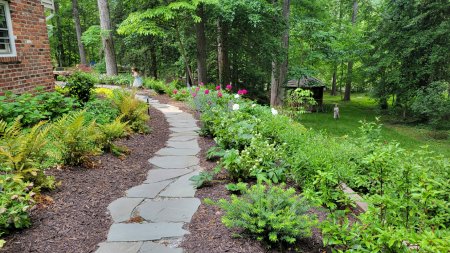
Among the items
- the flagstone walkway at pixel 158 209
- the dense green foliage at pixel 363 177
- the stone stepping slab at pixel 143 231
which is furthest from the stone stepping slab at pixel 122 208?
the dense green foliage at pixel 363 177

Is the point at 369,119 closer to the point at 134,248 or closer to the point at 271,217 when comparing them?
the point at 271,217

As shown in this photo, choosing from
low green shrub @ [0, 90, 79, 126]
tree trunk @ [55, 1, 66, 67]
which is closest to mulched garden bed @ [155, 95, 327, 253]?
low green shrub @ [0, 90, 79, 126]

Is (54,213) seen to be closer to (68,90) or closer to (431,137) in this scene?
(68,90)

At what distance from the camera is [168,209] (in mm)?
2797

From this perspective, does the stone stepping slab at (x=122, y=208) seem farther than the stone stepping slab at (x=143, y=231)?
Yes

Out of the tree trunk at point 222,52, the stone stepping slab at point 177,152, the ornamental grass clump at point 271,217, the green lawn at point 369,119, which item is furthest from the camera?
the green lawn at point 369,119

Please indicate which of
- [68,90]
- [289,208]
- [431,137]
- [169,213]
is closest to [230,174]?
[169,213]

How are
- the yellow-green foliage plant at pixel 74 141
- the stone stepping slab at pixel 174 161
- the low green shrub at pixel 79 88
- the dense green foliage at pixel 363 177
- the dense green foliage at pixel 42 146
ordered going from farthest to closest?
1. the low green shrub at pixel 79 88
2. the stone stepping slab at pixel 174 161
3. the yellow-green foliage plant at pixel 74 141
4. the dense green foliage at pixel 42 146
5. the dense green foliage at pixel 363 177

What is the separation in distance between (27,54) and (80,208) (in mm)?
4612

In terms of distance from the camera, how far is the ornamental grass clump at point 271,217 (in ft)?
6.59

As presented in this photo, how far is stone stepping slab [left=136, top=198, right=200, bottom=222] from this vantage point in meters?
2.63

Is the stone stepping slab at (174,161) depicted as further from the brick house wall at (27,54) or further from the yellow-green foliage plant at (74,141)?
the brick house wall at (27,54)

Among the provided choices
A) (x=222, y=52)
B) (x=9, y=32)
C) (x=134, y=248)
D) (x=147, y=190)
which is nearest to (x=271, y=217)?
(x=134, y=248)

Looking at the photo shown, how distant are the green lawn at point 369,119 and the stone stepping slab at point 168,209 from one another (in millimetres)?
6898
